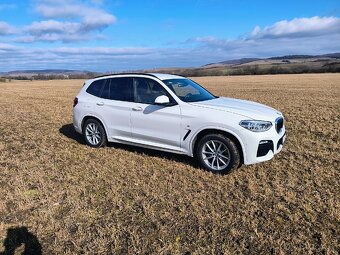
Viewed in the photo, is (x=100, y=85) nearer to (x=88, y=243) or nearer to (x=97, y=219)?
(x=97, y=219)

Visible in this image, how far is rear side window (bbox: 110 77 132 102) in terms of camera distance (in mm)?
6934

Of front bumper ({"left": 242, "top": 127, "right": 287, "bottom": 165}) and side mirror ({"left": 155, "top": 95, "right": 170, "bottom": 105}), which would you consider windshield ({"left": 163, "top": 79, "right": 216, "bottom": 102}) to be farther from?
front bumper ({"left": 242, "top": 127, "right": 287, "bottom": 165})

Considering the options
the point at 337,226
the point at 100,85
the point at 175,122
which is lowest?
the point at 337,226

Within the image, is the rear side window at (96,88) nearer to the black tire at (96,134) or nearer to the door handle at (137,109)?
the black tire at (96,134)

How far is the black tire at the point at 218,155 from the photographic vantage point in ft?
18.3

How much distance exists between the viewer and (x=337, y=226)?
13.1ft

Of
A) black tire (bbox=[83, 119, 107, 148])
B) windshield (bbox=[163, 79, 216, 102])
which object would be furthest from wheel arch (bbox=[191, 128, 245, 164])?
black tire (bbox=[83, 119, 107, 148])

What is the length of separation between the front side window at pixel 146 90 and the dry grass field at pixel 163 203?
1197 millimetres

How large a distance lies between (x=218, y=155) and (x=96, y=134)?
3141 millimetres

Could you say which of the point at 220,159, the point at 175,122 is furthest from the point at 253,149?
the point at 175,122

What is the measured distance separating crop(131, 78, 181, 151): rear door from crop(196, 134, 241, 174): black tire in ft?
1.60

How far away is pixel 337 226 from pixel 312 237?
0.45 m

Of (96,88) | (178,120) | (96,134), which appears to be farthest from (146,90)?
(96,134)

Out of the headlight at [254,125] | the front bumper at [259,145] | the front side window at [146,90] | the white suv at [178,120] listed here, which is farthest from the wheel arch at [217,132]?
the front side window at [146,90]
